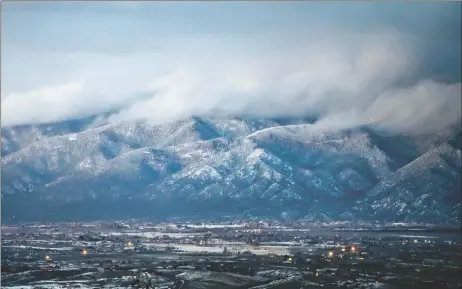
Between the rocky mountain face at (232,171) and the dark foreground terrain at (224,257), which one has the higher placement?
the rocky mountain face at (232,171)

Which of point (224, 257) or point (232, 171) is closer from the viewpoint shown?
point (224, 257)

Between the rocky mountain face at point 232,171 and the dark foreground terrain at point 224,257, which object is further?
the rocky mountain face at point 232,171

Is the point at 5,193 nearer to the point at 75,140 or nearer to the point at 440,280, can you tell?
the point at 75,140

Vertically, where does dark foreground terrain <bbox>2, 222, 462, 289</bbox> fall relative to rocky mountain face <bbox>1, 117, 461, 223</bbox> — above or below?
below

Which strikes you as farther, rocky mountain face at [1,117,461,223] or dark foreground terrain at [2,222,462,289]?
rocky mountain face at [1,117,461,223]

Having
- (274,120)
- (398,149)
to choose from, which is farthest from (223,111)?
(398,149)
